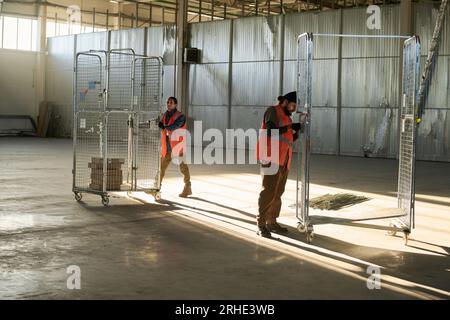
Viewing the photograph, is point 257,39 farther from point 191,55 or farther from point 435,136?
point 435,136

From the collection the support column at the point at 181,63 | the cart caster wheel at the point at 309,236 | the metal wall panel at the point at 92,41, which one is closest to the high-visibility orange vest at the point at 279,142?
the cart caster wheel at the point at 309,236

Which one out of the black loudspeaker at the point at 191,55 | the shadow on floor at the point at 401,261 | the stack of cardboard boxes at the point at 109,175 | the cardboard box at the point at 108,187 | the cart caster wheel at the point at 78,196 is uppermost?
the black loudspeaker at the point at 191,55

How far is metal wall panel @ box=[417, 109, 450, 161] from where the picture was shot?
22578 mm

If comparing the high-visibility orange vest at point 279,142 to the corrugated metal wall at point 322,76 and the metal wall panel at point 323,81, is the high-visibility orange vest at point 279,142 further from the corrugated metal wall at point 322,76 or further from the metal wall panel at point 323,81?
the metal wall panel at point 323,81

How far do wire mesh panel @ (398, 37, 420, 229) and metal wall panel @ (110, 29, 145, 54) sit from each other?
24.3 meters

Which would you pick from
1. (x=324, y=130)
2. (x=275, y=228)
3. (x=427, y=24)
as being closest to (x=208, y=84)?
(x=324, y=130)

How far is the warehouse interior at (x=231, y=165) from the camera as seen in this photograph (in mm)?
6477

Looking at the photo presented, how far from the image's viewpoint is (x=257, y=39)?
89.8 feet

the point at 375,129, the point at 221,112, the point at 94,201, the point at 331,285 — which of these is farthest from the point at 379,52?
the point at 331,285

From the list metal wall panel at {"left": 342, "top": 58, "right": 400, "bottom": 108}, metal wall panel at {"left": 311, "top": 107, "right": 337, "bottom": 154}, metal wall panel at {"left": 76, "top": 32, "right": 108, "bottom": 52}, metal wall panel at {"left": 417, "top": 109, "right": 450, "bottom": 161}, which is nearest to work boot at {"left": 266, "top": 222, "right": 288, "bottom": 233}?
metal wall panel at {"left": 417, "top": 109, "right": 450, "bottom": 161}

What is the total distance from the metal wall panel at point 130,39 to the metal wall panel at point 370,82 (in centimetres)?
1137

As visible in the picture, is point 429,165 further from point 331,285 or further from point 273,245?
point 331,285

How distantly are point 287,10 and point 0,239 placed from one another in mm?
29994

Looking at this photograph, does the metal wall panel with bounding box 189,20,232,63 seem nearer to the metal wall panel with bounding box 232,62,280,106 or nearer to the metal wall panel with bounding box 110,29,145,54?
the metal wall panel with bounding box 232,62,280,106
